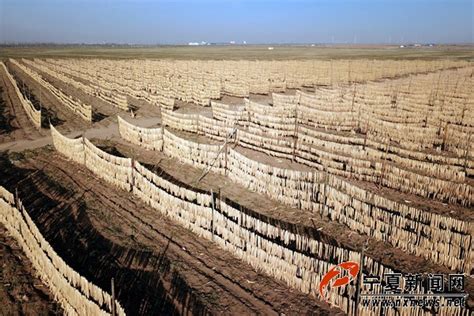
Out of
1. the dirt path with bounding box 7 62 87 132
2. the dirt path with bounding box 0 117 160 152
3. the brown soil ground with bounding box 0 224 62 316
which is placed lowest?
the brown soil ground with bounding box 0 224 62 316

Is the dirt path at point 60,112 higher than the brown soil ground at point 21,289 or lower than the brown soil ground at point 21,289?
higher

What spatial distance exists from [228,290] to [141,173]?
18.9 ft

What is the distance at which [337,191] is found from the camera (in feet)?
34.5

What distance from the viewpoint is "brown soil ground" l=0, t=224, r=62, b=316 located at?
711cm

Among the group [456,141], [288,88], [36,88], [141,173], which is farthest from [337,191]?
[36,88]

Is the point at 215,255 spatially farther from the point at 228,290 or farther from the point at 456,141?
the point at 456,141
